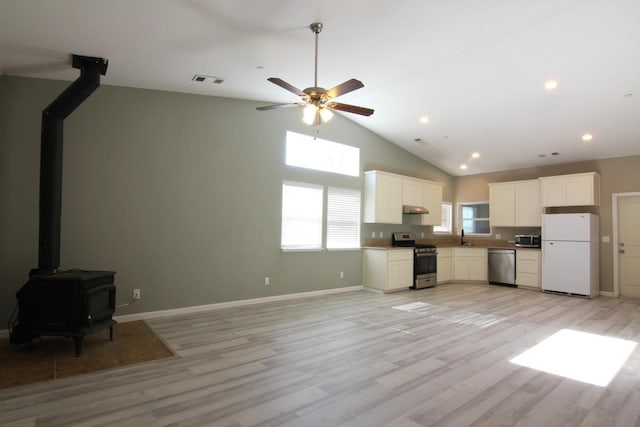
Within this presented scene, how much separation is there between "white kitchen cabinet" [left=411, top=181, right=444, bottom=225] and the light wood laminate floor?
11.3ft

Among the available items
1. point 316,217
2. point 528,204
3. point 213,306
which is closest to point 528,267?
point 528,204

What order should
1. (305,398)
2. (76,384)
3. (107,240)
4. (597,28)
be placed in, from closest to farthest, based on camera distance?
(305,398), (76,384), (597,28), (107,240)

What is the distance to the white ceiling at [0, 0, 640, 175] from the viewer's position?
3145 mm

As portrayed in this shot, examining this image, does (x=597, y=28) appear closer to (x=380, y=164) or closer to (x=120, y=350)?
(x=380, y=164)

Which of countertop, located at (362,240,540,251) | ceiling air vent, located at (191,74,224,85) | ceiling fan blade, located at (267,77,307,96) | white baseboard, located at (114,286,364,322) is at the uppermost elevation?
ceiling air vent, located at (191,74,224,85)

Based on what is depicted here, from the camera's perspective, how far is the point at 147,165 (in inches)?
187

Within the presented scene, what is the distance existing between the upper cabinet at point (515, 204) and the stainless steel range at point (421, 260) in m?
1.84

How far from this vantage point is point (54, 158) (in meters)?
3.68

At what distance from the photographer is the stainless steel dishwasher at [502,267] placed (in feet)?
25.3

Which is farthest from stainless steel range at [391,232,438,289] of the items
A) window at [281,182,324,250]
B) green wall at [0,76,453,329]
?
window at [281,182,324,250]

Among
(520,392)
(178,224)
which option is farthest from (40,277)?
(520,392)

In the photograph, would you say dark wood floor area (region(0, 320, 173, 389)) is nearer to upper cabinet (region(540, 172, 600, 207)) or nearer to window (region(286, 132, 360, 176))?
window (region(286, 132, 360, 176))

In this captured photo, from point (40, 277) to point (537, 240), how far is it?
840 cm

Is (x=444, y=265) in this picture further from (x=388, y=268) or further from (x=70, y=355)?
(x=70, y=355)
